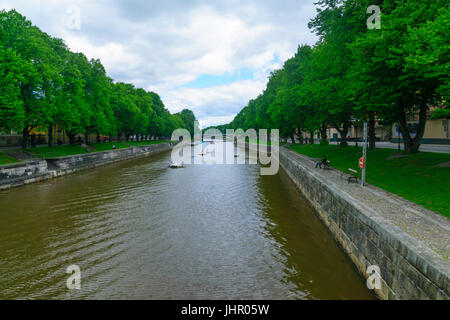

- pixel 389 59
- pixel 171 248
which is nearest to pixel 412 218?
pixel 171 248

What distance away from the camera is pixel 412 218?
32.9ft

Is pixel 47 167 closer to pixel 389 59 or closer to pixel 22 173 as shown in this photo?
pixel 22 173

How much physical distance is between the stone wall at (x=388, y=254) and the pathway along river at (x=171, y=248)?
755 millimetres

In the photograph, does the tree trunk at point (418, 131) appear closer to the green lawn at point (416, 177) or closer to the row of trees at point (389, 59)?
the row of trees at point (389, 59)

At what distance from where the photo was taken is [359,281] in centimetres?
938

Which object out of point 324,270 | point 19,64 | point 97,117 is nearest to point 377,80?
point 324,270

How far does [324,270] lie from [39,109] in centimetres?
3757

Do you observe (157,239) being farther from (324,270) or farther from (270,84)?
(270,84)

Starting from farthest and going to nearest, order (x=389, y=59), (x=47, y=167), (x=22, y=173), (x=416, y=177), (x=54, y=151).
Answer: (x=54, y=151) → (x=47, y=167) → (x=22, y=173) → (x=389, y=59) → (x=416, y=177)

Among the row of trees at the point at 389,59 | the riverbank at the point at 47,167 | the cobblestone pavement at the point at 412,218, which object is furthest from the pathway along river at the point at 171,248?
the row of trees at the point at 389,59

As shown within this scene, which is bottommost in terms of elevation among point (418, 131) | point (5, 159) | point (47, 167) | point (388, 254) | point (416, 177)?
point (388, 254)

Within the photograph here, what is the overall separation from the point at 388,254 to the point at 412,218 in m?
3.23

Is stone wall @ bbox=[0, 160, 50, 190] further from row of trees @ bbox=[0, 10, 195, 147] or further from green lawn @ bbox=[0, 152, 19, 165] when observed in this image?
row of trees @ bbox=[0, 10, 195, 147]

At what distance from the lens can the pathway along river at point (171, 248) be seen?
9.12 metres
